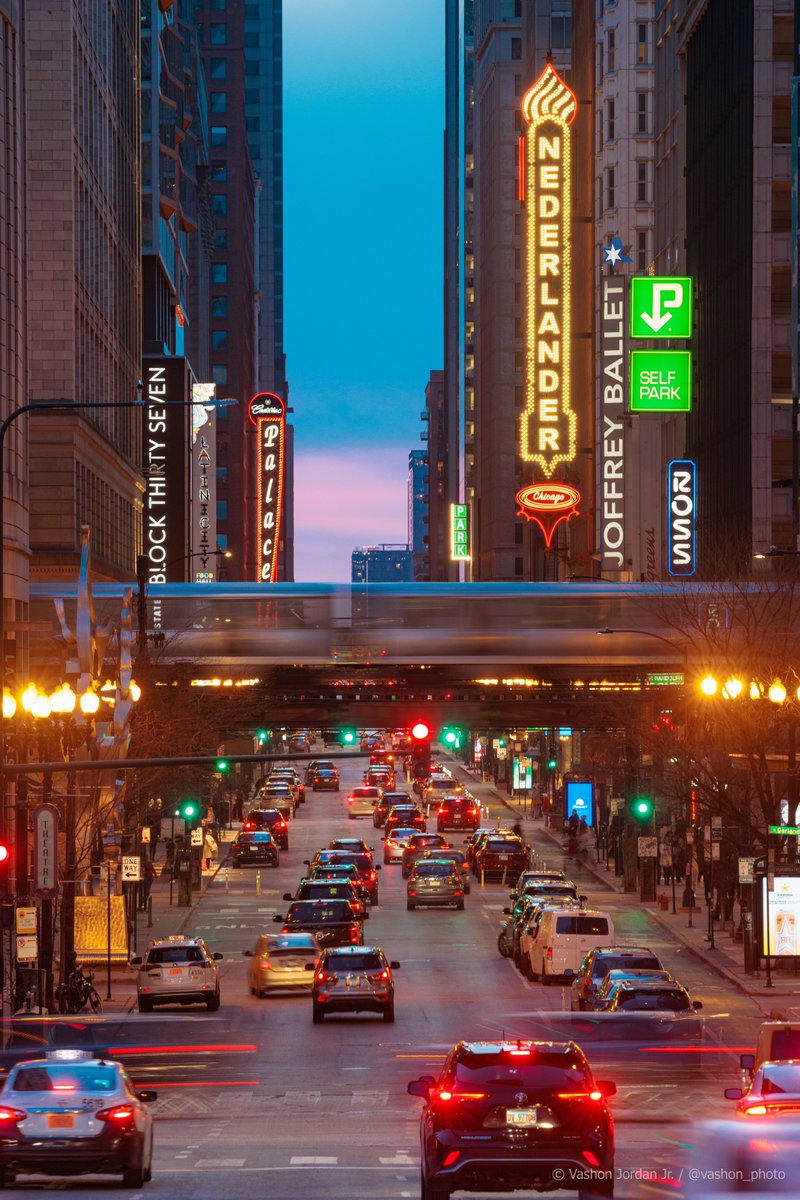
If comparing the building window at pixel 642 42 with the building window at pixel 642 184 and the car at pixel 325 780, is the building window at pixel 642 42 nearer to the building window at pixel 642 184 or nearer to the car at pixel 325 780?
the building window at pixel 642 184

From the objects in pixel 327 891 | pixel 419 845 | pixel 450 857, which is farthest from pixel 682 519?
pixel 327 891

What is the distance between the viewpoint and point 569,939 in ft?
161

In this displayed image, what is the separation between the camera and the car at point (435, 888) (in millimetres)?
70562

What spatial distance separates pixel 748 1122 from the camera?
12.2 meters

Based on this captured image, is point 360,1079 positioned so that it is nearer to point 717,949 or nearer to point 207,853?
point 717,949

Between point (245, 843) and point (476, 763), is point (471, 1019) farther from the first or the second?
point (476, 763)

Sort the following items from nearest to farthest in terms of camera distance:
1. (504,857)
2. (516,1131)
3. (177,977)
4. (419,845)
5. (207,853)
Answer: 1. (516,1131)
2. (177,977)
3. (504,857)
4. (419,845)
5. (207,853)

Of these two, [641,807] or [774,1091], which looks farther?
[641,807]

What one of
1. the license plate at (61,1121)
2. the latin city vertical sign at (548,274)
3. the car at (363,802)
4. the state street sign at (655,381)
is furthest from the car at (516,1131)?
the car at (363,802)

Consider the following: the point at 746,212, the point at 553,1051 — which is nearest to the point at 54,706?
the point at 553,1051

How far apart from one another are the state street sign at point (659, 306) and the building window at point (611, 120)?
40982 millimetres

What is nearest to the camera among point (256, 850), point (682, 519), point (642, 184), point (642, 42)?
point (256, 850)

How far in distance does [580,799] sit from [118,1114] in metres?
77.8

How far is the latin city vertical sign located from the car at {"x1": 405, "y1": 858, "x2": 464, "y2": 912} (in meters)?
31.1
